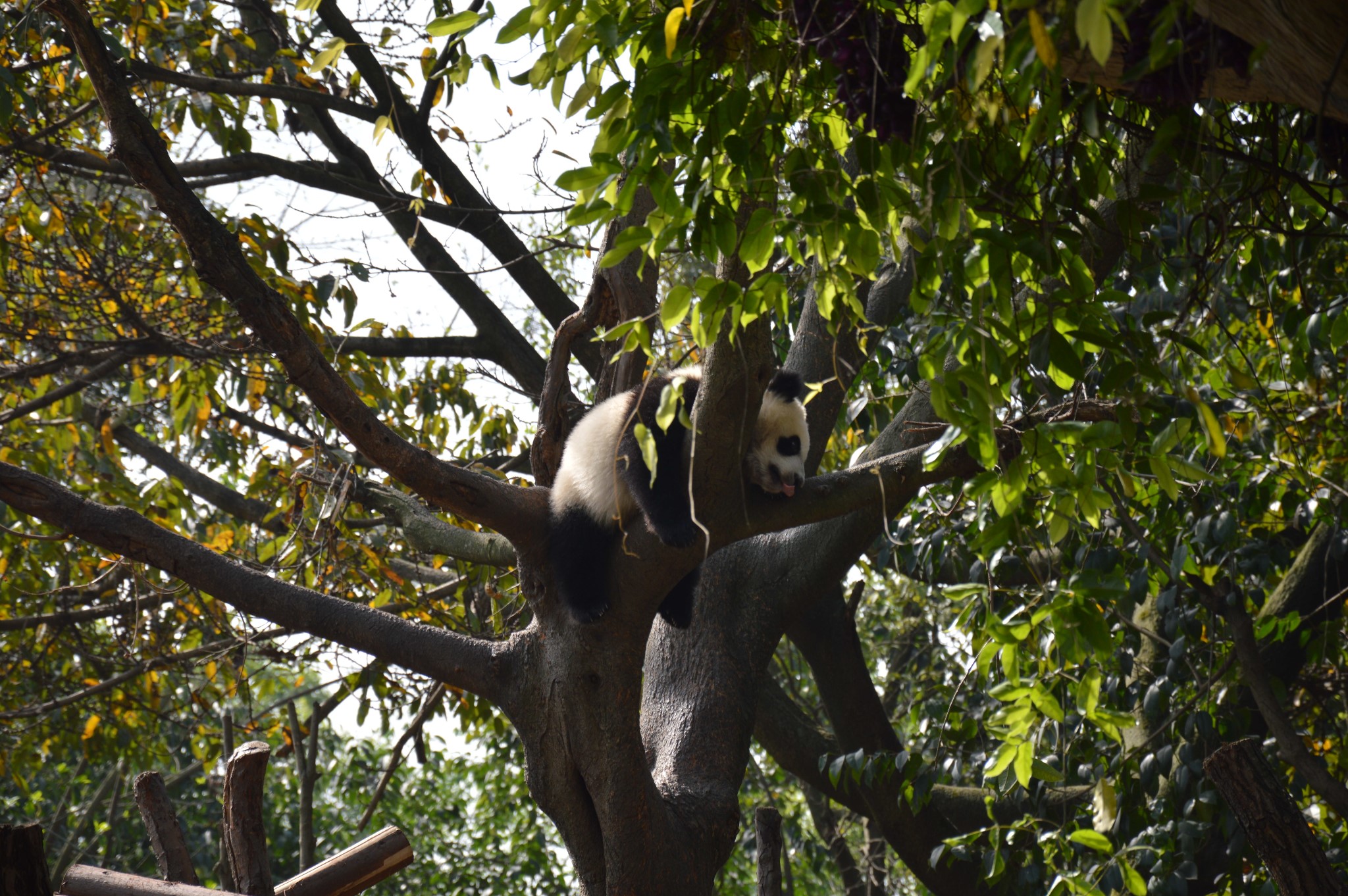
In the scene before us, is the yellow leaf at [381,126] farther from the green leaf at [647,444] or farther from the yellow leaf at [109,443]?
the yellow leaf at [109,443]

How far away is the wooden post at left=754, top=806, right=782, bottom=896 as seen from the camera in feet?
13.3

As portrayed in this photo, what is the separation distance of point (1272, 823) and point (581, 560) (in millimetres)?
2197

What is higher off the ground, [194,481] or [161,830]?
[194,481]

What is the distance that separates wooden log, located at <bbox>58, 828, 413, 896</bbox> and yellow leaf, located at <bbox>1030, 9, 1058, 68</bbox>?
3.04m

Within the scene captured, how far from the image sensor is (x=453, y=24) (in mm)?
1974

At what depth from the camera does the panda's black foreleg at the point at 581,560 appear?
11.1 ft

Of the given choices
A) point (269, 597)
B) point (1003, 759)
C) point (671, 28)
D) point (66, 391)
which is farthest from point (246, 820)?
point (66, 391)

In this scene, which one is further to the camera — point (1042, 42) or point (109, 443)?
point (109, 443)

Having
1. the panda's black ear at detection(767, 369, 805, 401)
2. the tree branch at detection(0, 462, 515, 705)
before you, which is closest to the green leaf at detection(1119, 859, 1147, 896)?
the tree branch at detection(0, 462, 515, 705)

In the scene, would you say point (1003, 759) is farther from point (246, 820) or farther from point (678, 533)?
point (246, 820)

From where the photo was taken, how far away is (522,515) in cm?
328

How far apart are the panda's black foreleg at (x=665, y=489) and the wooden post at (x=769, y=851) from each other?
1.38m

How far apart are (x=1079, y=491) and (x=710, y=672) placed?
104 inches

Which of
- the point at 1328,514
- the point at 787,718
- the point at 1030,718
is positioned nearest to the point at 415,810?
the point at 787,718
